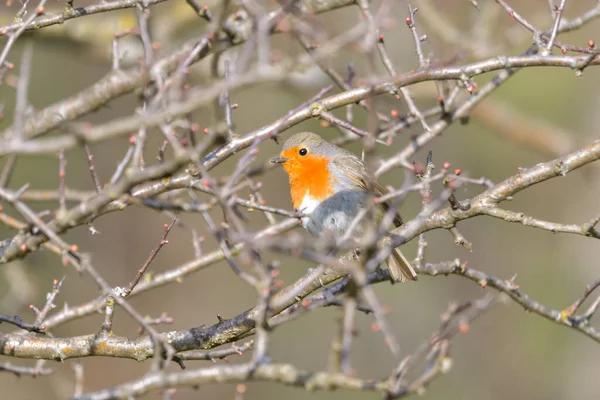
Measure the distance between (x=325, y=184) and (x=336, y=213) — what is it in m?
0.24

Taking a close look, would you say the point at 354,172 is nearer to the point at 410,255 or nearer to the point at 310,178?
the point at 310,178

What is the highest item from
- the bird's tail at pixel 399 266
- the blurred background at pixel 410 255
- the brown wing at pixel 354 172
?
the blurred background at pixel 410 255

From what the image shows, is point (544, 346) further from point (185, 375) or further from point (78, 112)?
point (185, 375)

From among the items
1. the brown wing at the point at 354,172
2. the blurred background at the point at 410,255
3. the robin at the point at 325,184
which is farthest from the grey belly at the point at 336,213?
the blurred background at the point at 410,255

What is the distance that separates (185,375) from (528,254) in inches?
419

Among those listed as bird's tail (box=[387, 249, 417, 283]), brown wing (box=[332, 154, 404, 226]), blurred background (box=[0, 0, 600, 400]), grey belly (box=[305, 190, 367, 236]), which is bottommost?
bird's tail (box=[387, 249, 417, 283])

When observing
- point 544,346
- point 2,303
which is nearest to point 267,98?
point 544,346

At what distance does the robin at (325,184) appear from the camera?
5.03 metres

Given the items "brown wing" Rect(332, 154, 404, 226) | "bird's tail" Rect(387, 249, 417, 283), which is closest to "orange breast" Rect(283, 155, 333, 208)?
"brown wing" Rect(332, 154, 404, 226)

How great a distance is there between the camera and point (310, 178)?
5.22m

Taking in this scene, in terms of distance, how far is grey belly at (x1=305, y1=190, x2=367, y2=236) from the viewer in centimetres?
497

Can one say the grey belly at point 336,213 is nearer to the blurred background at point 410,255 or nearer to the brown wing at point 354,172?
the brown wing at point 354,172

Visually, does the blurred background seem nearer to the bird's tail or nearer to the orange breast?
the orange breast

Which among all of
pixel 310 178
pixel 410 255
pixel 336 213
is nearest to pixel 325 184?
pixel 310 178
